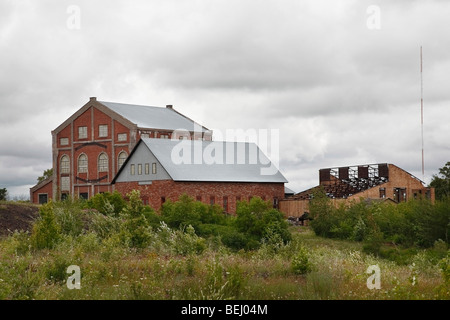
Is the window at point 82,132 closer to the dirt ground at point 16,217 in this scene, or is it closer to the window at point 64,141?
the window at point 64,141

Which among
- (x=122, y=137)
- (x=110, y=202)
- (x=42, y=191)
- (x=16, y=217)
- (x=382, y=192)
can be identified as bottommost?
(x=16, y=217)

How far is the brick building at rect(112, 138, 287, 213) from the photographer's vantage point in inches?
1987

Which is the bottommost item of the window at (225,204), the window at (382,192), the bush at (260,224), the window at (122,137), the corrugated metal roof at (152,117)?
the bush at (260,224)

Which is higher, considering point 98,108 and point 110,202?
point 98,108

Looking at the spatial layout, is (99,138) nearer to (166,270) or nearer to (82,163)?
(82,163)

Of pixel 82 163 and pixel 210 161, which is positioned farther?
pixel 82 163

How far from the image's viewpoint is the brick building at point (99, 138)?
6669 centimetres

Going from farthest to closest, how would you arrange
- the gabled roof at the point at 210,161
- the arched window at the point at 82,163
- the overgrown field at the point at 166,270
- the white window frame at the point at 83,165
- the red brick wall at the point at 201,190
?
1. the arched window at the point at 82,163
2. the white window frame at the point at 83,165
3. the gabled roof at the point at 210,161
4. the red brick wall at the point at 201,190
5. the overgrown field at the point at 166,270

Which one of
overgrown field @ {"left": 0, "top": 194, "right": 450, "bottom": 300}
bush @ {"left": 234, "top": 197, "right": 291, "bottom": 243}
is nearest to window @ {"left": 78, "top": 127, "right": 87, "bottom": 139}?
bush @ {"left": 234, "top": 197, "right": 291, "bottom": 243}

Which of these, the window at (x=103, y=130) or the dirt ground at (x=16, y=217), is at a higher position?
the window at (x=103, y=130)

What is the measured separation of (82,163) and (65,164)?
267 centimetres

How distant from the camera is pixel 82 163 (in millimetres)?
70000
